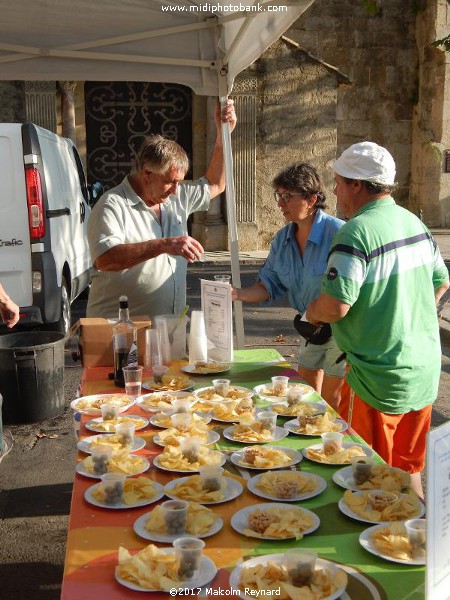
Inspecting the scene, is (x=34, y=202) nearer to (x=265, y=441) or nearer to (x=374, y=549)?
(x=265, y=441)

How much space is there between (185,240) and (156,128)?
12546 mm

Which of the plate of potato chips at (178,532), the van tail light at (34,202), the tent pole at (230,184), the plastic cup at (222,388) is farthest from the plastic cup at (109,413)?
the van tail light at (34,202)

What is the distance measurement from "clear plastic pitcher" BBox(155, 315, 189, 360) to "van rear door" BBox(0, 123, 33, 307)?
3235 mm

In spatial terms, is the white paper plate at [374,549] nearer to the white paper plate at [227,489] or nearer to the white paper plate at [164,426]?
the white paper plate at [227,489]

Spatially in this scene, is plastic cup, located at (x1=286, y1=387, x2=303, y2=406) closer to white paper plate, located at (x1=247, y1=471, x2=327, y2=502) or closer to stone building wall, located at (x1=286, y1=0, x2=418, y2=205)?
white paper plate, located at (x1=247, y1=471, x2=327, y2=502)

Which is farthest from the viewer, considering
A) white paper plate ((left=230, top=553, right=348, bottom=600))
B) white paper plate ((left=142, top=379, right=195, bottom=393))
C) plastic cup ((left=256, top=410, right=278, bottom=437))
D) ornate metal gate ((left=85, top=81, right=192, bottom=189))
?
ornate metal gate ((left=85, top=81, right=192, bottom=189))

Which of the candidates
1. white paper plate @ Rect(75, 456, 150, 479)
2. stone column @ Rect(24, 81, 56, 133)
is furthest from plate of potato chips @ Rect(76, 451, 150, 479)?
stone column @ Rect(24, 81, 56, 133)

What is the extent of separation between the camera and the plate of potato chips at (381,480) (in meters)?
2.43

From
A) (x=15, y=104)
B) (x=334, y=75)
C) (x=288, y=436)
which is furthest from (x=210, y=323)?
(x=334, y=75)

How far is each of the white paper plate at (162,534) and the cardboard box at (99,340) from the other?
1.83 m

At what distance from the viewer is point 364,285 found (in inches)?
130

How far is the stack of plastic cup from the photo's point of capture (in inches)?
159

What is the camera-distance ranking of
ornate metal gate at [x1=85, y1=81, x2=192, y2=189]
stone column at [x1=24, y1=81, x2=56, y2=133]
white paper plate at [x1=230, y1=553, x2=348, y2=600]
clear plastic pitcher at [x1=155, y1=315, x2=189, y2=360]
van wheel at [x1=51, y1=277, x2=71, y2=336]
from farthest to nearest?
ornate metal gate at [x1=85, y1=81, x2=192, y2=189] → stone column at [x1=24, y1=81, x2=56, y2=133] → van wheel at [x1=51, y1=277, x2=71, y2=336] → clear plastic pitcher at [x1=155, y1=315, x2=189, y2=360] → white paper plate at [x1=230, y1=553, x2=348, y2=600]

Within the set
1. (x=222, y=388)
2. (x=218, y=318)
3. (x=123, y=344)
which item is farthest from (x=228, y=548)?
(x=218, y=318)
